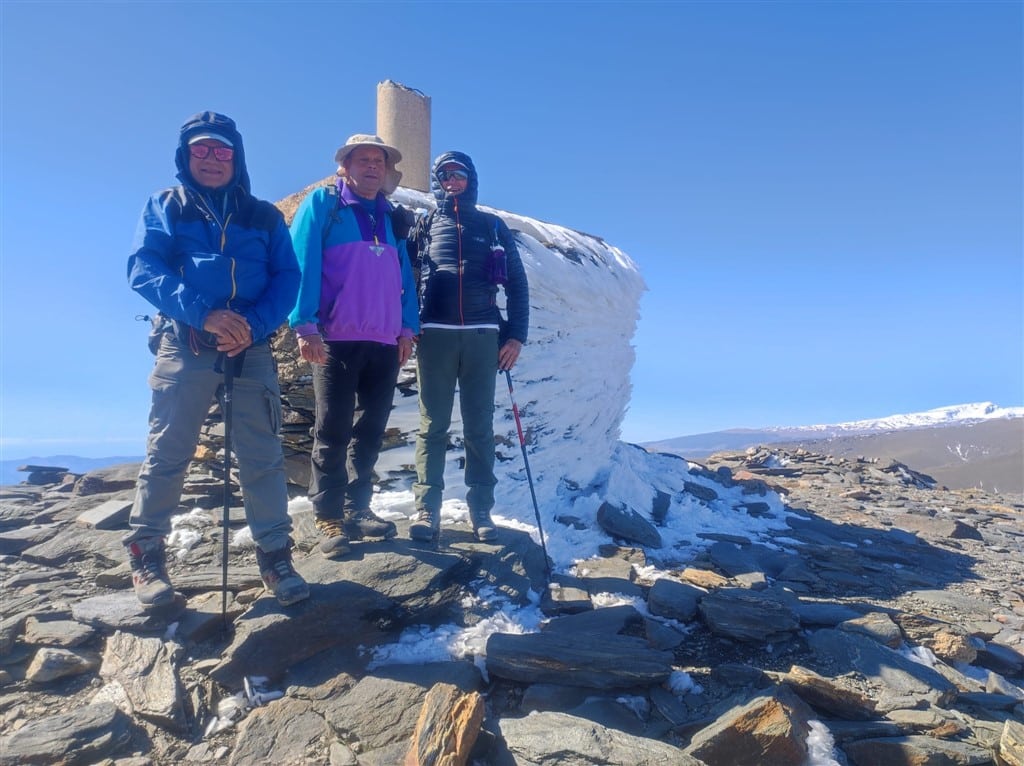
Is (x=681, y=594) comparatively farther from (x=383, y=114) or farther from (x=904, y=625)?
(x=383, y=114)

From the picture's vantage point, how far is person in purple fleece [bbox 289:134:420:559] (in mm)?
4422

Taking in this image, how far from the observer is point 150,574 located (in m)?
3.89

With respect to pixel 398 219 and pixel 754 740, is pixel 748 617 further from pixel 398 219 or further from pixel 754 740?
pixel 398 219

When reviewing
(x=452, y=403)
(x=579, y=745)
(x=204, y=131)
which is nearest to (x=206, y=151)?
(x=204, y=131)

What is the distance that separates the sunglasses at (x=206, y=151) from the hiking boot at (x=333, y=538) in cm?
265

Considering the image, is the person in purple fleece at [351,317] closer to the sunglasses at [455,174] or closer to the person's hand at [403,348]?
the person's hand at [403,348]

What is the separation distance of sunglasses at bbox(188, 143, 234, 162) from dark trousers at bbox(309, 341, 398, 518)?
1409 millimetres

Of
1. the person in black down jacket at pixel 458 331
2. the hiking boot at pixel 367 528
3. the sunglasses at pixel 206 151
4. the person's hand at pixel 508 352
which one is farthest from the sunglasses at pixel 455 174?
the hiking boot at pixel 367 528

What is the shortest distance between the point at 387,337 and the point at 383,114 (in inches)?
204

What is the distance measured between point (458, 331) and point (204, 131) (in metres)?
2.26

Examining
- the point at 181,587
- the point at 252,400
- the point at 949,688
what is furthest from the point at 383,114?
the point at 949,688

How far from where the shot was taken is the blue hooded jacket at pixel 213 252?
3.59 meters

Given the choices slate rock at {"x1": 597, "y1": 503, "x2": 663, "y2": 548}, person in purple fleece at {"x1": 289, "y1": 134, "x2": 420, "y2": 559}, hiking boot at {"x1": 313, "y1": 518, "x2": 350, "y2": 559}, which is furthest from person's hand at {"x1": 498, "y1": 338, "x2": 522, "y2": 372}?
slate rock at {"x1": 597, "y1": 503, "x2": 663, "y2": 548}

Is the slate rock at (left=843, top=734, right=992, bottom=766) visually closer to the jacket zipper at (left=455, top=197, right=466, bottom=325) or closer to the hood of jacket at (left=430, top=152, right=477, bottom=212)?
the jacket zipper at (left=455, top=197, right=466, bottom=325)
